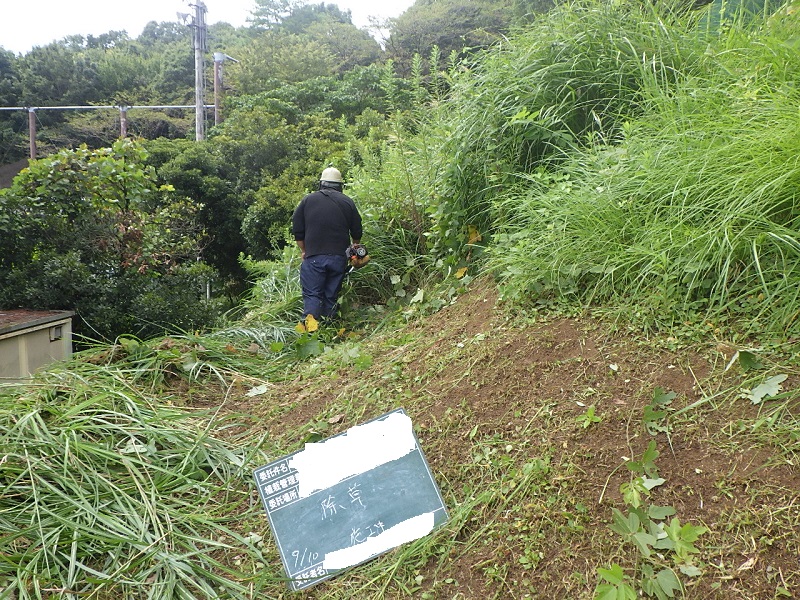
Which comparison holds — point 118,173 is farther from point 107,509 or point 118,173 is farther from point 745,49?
point 745,49

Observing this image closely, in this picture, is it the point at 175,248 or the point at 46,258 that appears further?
the point at 175,248

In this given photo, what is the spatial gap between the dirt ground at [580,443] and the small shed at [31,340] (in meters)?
2.74

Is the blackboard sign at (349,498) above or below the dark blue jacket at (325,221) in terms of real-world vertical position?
below

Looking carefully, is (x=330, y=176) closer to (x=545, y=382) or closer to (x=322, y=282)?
(x=322, y=282)

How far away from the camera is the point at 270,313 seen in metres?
6.35

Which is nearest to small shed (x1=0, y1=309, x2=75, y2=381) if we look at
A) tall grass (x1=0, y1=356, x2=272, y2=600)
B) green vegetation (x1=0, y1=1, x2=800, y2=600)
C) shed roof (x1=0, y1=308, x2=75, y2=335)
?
shed roof (x1=0, y1=308, x2=75, y2=335)

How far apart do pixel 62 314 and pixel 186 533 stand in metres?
3.63

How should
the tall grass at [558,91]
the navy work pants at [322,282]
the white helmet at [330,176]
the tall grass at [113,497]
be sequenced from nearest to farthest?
the tall grass at [113,497]
the tall grass at [558,91]
the navy work pants at [322,282]
the white helmet at [330,176]

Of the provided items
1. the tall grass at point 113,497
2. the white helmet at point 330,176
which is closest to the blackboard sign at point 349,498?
the tall grass at point 113,497

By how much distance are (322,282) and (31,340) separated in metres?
2.45

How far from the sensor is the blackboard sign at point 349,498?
8.38 feet

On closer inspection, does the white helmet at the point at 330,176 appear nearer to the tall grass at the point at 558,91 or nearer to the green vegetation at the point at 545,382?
the green vegetation at the point at 545,382

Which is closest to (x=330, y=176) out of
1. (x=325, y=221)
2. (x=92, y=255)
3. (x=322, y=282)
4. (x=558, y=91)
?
(x=325, y=221)

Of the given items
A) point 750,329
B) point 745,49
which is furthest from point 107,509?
point 745,49
